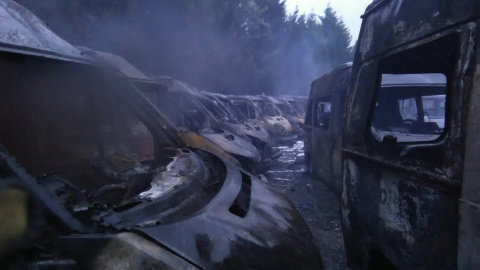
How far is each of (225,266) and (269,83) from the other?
2999cm

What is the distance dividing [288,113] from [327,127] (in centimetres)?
995

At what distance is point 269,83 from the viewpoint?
31.0 m

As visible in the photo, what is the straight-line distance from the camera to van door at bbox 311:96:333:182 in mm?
5973

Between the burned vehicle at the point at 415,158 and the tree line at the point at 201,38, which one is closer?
the burned vehicle at the point at 415,158

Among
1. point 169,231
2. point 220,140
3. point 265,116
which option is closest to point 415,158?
point 169,231

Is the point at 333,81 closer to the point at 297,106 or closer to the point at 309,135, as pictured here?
the point at 309,135

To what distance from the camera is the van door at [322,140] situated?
19.6ft

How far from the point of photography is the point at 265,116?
1280 cm

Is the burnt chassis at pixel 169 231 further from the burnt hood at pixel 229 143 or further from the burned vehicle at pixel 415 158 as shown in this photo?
the burnt hood at pixel 229 143

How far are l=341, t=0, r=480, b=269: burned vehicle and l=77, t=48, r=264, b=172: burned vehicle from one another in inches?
118

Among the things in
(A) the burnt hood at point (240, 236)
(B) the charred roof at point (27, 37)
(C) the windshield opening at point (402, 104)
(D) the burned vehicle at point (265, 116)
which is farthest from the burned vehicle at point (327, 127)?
(D) the burned vehicle at point (265, 116)

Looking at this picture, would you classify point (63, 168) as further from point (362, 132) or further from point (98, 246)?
point (362, 132)

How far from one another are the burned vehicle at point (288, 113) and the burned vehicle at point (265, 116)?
14.4 inches

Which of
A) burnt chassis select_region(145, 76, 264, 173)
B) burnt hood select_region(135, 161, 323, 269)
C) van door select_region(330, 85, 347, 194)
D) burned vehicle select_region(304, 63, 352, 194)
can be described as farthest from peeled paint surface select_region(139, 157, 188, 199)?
van door select_region(330, 85, 347, 194)
